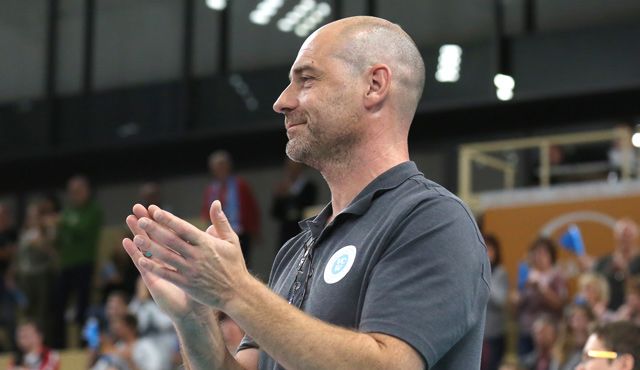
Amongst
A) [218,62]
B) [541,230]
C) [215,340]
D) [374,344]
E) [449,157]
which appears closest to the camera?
[374,344]

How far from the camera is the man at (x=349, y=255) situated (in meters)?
2.94

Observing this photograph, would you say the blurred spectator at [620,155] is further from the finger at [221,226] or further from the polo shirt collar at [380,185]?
the finger at [221,226]

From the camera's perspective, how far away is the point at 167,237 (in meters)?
2.87

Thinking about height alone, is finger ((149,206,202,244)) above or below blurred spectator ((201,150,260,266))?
above

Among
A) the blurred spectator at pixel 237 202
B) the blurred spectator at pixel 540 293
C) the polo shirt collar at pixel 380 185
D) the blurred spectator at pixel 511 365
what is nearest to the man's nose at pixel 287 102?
the polo shirt collar at pixel 380 185

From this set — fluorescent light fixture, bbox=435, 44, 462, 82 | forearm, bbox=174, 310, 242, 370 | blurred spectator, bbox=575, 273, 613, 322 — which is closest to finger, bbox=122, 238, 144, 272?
forearm, bbox=174, 310, 242, 370

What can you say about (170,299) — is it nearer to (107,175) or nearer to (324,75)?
(324,75)

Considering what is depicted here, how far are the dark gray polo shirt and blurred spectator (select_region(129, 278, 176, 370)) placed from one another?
341 inches

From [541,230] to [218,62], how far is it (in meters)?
6.86

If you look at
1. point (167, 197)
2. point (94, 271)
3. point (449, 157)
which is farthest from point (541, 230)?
point (167, 197)

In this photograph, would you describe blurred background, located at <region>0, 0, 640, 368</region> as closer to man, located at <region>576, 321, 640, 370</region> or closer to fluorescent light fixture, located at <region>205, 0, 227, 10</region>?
fluorescent light fixture, located at <region>205, 0, 227, 10</region>

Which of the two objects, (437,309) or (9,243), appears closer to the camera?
(437,309)

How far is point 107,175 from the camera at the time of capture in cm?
2027

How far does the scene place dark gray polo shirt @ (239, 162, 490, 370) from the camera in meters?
3.07
